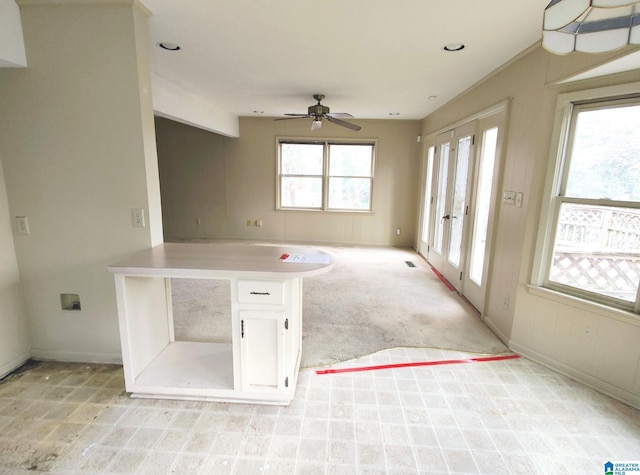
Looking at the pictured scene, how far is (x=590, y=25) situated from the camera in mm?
935

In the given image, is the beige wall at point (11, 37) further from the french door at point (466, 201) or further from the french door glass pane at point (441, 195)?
the french door glass pane at point (441, 195)

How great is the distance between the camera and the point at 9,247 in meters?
2.21

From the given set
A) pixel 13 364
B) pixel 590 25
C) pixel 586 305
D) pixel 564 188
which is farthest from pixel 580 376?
pixel 13 364

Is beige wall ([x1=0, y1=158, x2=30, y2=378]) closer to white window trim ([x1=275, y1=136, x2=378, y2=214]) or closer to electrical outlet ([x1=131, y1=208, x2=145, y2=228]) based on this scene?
electrical outlet ([x1=131, y1=208, x2=145, y2=228])

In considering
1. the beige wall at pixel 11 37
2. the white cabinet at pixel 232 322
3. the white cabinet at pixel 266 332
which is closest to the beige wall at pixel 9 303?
the beige wall at pixel 11 37

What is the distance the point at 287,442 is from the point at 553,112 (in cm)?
274

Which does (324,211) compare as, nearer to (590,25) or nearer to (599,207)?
(599,207)

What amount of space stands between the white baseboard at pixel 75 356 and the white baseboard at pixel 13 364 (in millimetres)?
54

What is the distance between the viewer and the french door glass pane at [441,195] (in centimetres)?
466

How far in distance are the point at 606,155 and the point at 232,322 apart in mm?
2610

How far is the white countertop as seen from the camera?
1785mm

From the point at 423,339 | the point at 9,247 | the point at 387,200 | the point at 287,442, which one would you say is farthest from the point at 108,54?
the point at 387,200

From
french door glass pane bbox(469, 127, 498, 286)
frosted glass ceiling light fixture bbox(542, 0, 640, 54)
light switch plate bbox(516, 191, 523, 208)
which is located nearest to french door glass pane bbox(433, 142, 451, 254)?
french door glass pane bbox(469, 127, 498, 286)

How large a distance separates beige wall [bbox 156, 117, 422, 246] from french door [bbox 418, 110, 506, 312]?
1.08 meters
